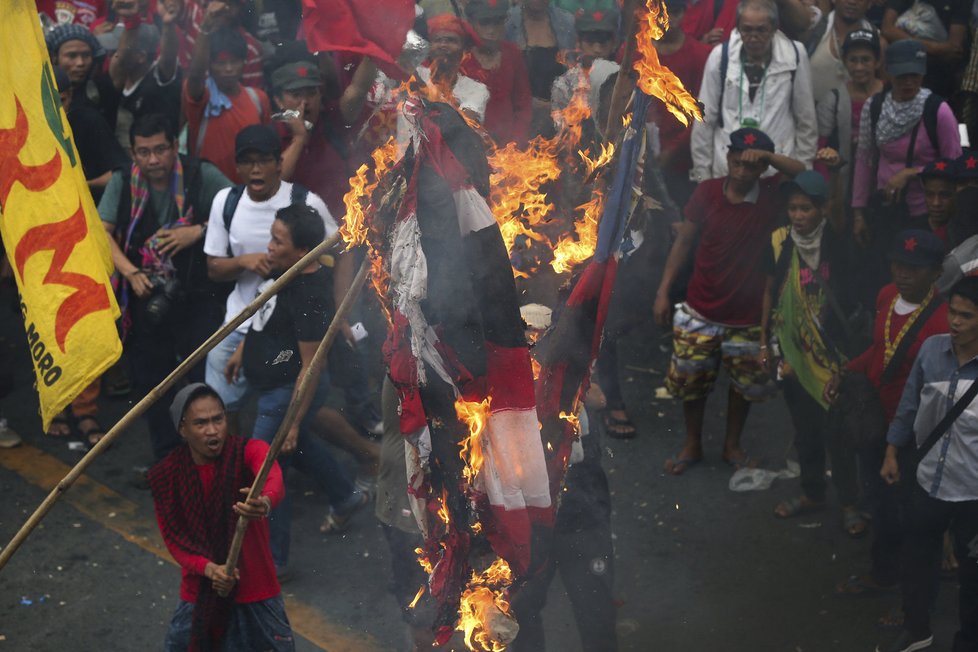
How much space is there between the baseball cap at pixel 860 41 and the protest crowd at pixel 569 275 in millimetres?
16

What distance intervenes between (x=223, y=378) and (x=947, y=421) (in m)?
3.75

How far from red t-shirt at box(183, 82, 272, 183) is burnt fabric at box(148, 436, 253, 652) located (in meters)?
3.66

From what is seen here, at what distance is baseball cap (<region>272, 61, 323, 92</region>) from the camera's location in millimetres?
7773

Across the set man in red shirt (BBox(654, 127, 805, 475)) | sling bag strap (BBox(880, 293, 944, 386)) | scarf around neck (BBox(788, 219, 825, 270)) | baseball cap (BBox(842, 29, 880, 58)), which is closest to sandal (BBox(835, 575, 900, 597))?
sling bag strap (BBox(880, 293, 944, 386))

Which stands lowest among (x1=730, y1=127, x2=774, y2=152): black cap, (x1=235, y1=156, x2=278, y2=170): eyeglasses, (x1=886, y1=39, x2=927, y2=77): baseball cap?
(x1=235, y1=156, x2=278, y2=170): eyeglasses

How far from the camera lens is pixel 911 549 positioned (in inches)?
227

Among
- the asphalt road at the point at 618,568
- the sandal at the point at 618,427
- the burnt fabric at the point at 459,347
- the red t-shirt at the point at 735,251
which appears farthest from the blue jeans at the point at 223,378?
the red t-shirt at the point at 735,251

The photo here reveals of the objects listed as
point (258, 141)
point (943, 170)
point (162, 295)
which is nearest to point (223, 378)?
point (162, 295)

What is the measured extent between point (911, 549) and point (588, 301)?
1998 millimetres

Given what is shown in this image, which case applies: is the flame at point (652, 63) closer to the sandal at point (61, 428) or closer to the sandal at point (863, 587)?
the sandal at point (863, 587)

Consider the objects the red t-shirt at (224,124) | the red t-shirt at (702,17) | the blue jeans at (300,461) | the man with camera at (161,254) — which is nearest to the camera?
the blue jeans at (300,461)

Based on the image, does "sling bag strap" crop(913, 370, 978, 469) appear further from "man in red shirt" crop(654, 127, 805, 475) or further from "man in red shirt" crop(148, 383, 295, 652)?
"man in red shirt" crop(148, 383, 295, 652)

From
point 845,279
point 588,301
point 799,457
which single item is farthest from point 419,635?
point 845,279

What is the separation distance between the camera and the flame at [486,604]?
16.3ft
